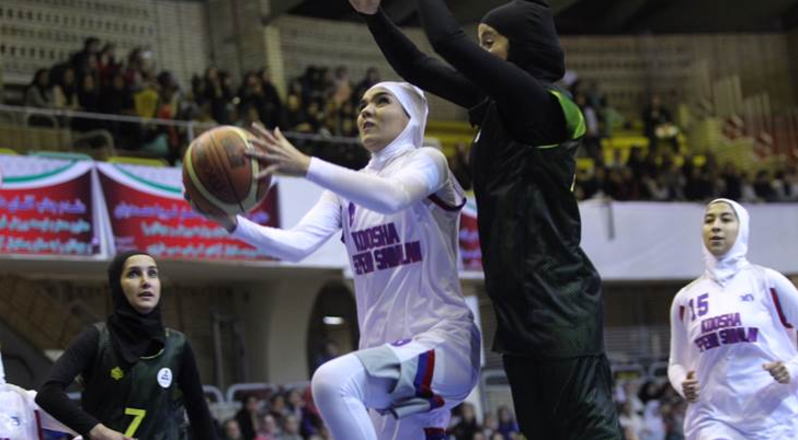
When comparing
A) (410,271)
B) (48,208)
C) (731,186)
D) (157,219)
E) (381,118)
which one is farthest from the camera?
(731,186)

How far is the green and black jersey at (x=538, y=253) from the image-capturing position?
5.08 m

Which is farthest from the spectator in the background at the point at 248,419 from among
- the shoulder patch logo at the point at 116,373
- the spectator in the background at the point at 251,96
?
the shoulder patch logo at the point at 116,373

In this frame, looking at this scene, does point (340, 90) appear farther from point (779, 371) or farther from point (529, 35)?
point (529, 35)

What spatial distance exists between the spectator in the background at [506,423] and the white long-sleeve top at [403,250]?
1026cm

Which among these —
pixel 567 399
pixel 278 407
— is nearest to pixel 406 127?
pixel 567 399

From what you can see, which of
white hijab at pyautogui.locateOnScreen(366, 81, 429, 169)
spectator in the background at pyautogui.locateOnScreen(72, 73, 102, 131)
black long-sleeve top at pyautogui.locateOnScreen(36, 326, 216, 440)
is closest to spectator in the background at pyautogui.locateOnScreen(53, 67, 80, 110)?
spectator in the background at pyautogui.locateOnScreen(72, 73, 102, 131)

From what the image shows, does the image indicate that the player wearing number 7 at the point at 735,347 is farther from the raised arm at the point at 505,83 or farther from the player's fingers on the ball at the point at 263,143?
the player's fingers on the ball at the point at 263,143

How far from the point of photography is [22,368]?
15961 millimetres

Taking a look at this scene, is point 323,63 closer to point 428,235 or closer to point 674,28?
point 674,28

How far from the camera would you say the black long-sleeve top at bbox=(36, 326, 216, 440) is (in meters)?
5.79

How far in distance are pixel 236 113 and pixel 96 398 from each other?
12091 mm

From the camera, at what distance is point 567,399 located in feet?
16.6

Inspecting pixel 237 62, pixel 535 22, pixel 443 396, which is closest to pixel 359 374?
pixel 443 396

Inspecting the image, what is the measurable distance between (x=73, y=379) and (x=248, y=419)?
7.96 meters
